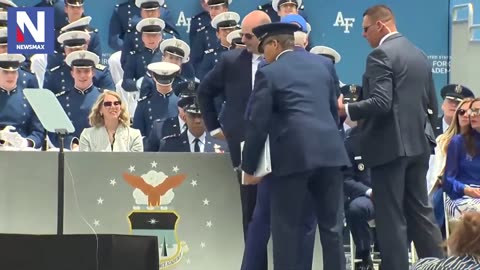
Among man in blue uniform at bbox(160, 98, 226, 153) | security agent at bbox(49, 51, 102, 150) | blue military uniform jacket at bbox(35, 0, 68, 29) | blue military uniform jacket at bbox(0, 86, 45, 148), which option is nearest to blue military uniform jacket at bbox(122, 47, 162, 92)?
security agent at bbox(49, 51, 102, 150)

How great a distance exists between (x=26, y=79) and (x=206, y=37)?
7.48 feet

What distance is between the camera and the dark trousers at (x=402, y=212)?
637 centimetres

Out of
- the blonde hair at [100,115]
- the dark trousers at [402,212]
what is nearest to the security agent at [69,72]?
the blonde hair at [100,115]

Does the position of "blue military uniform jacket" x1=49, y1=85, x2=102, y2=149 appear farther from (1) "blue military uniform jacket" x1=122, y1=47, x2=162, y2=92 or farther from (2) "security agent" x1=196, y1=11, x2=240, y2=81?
(2) "security agent" x1=196, y1=11, x2=240, y2=81

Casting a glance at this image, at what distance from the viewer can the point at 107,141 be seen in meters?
8.23

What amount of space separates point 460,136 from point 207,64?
425 centimetres

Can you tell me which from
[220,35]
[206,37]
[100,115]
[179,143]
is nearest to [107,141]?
[100,115]

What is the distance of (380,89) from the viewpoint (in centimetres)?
631

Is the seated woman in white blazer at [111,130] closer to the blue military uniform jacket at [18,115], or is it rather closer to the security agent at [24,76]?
the blue military uniform jacket at [18,115]

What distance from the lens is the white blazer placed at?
8133 millimetres

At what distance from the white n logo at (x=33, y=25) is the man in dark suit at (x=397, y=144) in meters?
2.54

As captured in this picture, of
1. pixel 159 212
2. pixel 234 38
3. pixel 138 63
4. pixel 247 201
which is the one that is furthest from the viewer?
pixel 138 63

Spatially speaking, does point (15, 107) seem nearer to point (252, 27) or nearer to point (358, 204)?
point (358, 204)

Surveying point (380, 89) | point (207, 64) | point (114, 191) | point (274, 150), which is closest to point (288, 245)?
point (274, 150)
